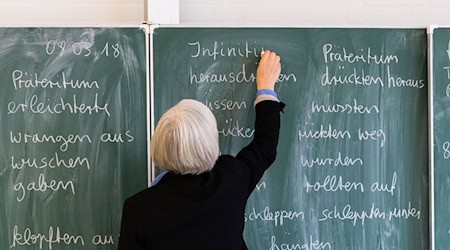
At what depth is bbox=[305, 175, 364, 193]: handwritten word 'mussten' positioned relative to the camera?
76.2 inches

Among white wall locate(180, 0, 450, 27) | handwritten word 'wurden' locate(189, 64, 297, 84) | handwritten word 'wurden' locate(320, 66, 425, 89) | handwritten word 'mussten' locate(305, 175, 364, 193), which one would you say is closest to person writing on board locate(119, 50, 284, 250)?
handwritten word 'wurden' locate(189, 64, 297, 84)

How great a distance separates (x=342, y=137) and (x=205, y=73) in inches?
21.3

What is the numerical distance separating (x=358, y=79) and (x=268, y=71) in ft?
1.10

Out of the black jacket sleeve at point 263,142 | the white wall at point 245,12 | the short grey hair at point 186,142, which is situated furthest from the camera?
the white wall at point 245,12

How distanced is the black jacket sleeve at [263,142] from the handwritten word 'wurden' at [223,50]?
0.21 meters

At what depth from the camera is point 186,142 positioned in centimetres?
147

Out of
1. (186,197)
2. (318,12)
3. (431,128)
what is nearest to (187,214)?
(186,197)

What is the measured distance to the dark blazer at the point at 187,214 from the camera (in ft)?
4.91

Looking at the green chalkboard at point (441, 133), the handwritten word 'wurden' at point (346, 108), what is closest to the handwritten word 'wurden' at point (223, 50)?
the handwritten word 'wurden' at point (346, 108)

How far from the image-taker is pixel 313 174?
6.35 ft

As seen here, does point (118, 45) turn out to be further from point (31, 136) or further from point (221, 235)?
point (221, 235)

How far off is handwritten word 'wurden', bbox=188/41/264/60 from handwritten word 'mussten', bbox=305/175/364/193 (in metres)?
0.49

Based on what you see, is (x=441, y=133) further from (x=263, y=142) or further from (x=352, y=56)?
(x=263, y=142)

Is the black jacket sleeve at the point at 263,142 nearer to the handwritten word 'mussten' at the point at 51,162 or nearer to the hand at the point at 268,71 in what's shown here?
the hand at the point at 268,71
